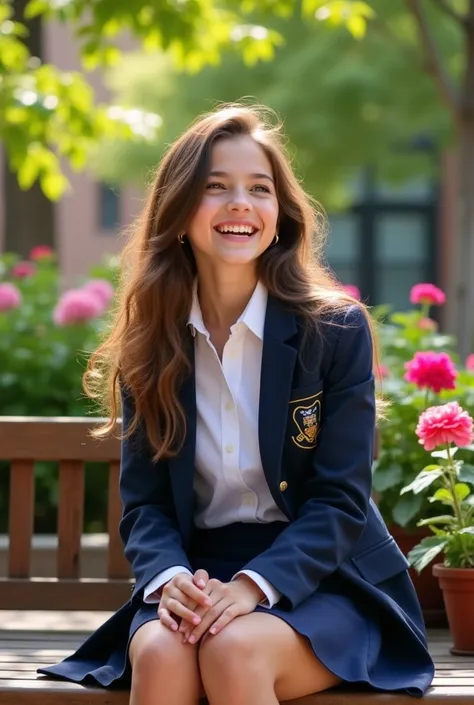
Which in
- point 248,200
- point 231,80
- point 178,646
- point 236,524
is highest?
point 231,80

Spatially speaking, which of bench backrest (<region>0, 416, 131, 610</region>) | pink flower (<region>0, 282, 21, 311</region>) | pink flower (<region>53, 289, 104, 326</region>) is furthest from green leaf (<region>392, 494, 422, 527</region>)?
pink flower (<region>0, 282, 21, 311</region>)

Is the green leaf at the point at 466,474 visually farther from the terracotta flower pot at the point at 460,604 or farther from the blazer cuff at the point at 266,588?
the blazer cuff at the point at 266,588

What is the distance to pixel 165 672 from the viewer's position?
305 centimetres

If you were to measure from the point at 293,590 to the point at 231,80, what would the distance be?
15.0 m

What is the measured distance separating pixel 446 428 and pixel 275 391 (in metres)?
0.61

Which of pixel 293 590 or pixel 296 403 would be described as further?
pixel 296 403

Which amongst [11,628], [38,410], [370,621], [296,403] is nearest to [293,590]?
[370,621]

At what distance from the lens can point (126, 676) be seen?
131 inches

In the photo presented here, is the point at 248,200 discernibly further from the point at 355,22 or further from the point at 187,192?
the point at 355,22

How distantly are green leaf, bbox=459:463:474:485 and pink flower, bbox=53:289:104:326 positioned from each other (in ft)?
12.2

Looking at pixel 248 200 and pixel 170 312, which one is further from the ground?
pixel 248 200

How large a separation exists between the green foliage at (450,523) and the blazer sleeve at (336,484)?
525 millimetres

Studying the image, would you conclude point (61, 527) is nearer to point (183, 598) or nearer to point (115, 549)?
point (115, 549)

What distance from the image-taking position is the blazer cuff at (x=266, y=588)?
3205 mm
